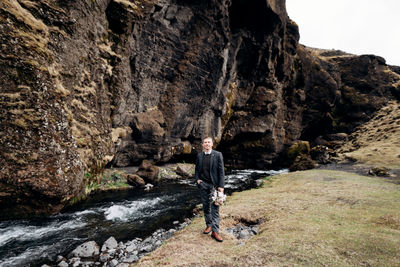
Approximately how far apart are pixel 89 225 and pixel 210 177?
834cm

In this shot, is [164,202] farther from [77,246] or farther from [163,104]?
[163,104]

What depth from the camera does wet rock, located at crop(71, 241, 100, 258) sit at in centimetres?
808

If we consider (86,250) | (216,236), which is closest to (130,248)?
(86,250)

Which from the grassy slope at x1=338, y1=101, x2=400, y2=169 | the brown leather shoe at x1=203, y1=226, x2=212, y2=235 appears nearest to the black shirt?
the brown leather shoe at x1=203, y1=226, x2=212, y2=235

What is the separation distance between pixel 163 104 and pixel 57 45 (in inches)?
652

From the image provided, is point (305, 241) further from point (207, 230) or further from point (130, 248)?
point (130, 248)

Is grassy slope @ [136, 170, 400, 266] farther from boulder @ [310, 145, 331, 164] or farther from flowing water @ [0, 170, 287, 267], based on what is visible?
boulder @ [310, 145, 331, 164]

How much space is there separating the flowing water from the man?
15.1 ft

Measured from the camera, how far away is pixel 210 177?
301 inches

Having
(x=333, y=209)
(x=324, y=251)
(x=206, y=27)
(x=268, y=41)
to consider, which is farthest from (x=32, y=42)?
(x=268, y=41)

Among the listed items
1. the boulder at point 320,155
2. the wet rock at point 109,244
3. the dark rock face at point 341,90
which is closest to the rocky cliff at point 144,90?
the dark rock face at point 341,90

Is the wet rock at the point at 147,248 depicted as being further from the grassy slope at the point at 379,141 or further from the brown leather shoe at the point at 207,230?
the grassy slope at the point at 379,141

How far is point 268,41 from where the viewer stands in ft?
139

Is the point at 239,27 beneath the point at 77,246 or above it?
above
